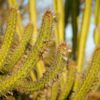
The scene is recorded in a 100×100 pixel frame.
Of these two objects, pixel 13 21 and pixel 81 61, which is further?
pixel 81 61

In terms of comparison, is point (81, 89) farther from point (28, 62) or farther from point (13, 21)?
point (13, 21)

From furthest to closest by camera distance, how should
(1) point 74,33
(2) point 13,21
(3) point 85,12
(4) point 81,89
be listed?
(1) point 74,33, (3) point 85,12, (4) point 81,89, (2) point 13,21

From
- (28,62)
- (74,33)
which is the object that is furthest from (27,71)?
(74,33)

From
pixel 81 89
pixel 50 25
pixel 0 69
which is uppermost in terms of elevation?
pixel 50 25

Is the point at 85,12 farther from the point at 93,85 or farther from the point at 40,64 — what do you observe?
the point at 93,85

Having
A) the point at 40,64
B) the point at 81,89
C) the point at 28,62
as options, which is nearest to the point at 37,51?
the point at 28,62

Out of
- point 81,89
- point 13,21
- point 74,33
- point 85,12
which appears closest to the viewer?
point 13,21

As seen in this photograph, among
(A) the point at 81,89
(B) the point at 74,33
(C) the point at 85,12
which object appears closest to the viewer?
(A) the point at 81,89

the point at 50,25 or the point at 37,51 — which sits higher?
the point at 50,25

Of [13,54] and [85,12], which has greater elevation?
[85,12]
